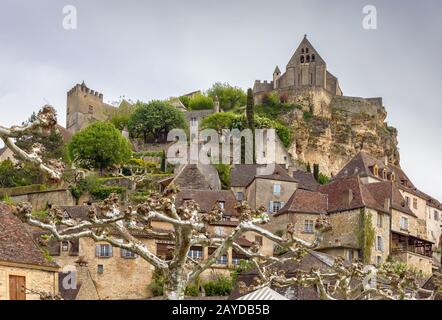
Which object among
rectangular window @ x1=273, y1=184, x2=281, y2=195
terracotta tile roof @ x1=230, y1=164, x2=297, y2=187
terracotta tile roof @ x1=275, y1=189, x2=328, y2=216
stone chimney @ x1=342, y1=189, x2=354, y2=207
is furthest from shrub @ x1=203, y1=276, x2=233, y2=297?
terracotta tile roof @ x1=230, y1=164, x2=297, y2=187

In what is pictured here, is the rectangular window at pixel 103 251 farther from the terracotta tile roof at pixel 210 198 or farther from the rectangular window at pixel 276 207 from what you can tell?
the rectangular window at pixel 276 207

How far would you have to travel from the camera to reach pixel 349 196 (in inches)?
2822

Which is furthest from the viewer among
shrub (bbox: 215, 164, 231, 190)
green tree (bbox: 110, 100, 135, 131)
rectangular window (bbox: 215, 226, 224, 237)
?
green tree (bbox: 110, 100, 135, 131)

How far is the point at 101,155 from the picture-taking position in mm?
91875

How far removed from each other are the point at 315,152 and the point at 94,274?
60.1 meters

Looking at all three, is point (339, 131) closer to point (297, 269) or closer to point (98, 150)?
point (98, 150)

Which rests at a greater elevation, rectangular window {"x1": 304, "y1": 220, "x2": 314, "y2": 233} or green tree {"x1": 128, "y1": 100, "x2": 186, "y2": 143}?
green tree {"x1": 128, "y1": 100, "x2": 186, "y2": 143}

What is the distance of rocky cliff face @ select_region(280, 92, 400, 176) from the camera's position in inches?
4491

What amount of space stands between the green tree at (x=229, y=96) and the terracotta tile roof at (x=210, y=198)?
50.9 meters

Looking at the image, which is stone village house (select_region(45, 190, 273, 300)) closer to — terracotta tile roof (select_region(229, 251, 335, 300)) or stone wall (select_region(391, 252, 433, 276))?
terracotta tile roof (select_region(229, 251, 335, 300))

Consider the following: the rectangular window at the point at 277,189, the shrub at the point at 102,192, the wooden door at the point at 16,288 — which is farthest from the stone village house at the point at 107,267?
the wooden door at the point at 16,288

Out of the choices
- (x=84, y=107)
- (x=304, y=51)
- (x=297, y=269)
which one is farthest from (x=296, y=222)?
(x=84, y=107)

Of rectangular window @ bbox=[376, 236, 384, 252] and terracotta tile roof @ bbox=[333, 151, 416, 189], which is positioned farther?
terracotta tile roof @ bbox=[333, 151, 416, 189]
